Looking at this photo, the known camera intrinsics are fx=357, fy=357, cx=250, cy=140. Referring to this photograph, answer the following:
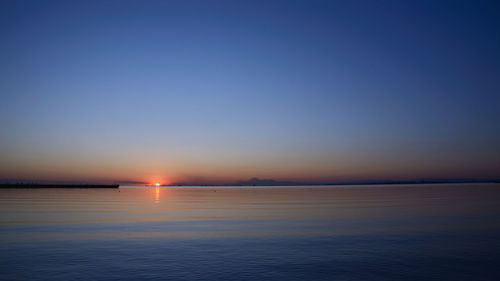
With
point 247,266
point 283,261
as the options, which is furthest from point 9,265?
point 283,261

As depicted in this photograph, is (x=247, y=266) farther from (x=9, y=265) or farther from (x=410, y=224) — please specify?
(x=410, y=224)

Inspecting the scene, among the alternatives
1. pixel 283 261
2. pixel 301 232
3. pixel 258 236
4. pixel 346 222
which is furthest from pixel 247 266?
pixel 346 222

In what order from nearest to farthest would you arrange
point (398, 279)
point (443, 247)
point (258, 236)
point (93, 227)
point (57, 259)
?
point (398, 279)
point (57, 259)
point (443, 247)
point (258, 236)
point (93, 227)

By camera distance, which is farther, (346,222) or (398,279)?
(346,222)

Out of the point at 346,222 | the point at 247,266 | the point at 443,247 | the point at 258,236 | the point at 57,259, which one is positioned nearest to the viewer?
the point at 247,266

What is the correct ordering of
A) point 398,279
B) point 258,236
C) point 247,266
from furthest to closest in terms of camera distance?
point 258,236 → point 247,266 → point 398,279

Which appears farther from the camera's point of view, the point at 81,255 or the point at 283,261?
the point at 81,255

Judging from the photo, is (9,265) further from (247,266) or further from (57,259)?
(247,266)

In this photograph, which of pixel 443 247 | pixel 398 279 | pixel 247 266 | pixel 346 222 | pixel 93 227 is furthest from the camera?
pixel 346 222

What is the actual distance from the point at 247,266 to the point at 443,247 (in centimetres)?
1336

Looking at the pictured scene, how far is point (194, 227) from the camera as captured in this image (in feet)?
107

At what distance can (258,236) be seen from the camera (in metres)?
27.3

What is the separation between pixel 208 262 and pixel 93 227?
18.2m

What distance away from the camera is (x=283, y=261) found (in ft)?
62.0
